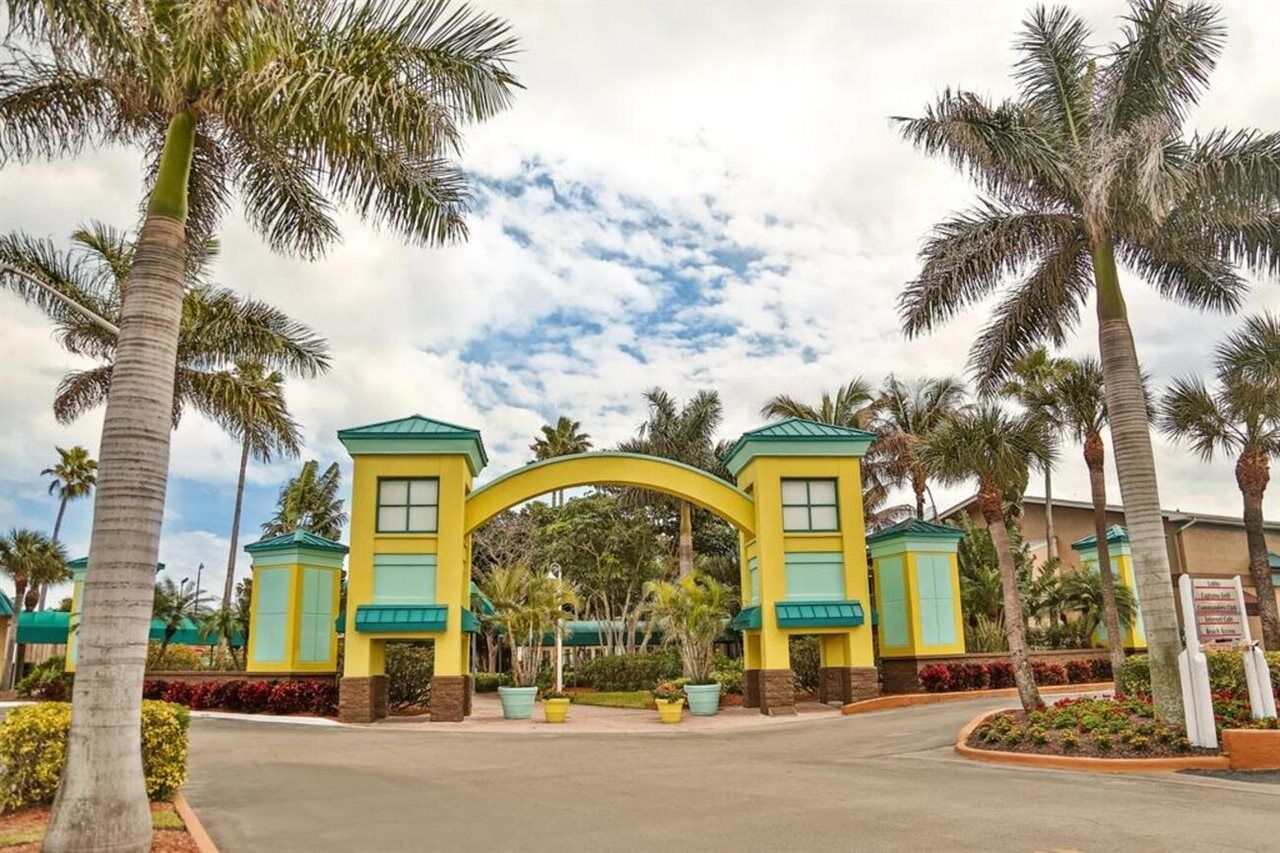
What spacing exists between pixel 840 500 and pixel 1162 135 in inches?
489

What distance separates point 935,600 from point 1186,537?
58.4ft

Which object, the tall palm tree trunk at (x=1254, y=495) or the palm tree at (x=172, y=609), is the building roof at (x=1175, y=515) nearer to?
the tall palm tree trunk at (x=1254, y=495)

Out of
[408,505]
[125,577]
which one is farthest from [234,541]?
[125,577]

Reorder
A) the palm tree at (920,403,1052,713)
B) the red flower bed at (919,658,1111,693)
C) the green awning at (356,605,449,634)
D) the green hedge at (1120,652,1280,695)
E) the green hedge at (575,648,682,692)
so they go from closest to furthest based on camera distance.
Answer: the green hedge at (1120,652,1280,695) → the palm tree at (920,403,1052,713) → the green awning at (356,605,449,634) → the red flower bed at (919,658,1111,693) → the green hedge at (575,648,682,692)

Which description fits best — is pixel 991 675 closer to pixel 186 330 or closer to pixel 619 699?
pixel 619 699

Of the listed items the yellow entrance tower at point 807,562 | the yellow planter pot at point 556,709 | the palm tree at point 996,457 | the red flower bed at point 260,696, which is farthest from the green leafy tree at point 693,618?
the red flower bed at point 260,696

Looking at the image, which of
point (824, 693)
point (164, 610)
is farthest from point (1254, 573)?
point (164, 610)

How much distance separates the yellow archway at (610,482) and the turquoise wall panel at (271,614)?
6649 mm

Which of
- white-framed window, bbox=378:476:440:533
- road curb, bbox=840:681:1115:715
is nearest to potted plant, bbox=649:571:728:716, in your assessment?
road curb, bbox=840:681:1115:715

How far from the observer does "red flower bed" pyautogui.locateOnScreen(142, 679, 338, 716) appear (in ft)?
79.9

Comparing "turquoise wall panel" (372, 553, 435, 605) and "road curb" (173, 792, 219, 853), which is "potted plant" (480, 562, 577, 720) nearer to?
"turquoise wall panel" (372, 553, 435, 605)

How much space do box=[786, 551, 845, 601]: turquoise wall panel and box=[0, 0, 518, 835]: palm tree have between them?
1497 cm

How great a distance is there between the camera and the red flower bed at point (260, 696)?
2434cm

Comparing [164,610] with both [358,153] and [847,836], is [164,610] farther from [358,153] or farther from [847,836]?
[847,836]
